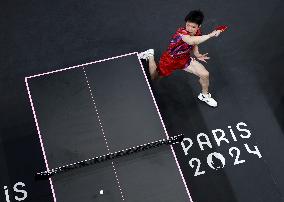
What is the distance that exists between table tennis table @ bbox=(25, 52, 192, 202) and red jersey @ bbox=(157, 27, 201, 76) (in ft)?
2.27

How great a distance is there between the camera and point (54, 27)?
8.78 m

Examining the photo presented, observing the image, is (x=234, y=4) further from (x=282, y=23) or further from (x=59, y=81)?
(x=59, y=81)

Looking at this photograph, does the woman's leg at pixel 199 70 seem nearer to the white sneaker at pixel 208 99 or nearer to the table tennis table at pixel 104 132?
the white sneaker at pixel 208 99

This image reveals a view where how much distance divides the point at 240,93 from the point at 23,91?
12.2 feet

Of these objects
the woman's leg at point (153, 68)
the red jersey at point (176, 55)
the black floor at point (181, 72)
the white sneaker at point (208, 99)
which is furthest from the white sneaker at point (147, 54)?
the white sneaker at point (208, 99)

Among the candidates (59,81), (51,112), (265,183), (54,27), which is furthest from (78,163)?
(54,27)

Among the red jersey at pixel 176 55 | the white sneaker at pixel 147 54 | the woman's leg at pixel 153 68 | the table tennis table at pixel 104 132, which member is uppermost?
the white sneaker at pixel 147 54

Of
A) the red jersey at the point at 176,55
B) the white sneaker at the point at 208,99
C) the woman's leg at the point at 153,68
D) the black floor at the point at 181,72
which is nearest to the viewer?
the red jersey at the point at 176,55

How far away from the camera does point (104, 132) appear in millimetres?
6066

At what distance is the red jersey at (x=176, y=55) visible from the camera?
6895 mm

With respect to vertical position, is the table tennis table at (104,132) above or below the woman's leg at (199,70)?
below

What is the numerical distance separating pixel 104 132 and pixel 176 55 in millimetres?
1865

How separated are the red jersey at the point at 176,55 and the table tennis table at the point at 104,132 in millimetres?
693

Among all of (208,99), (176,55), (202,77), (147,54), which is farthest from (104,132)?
(208,99)
